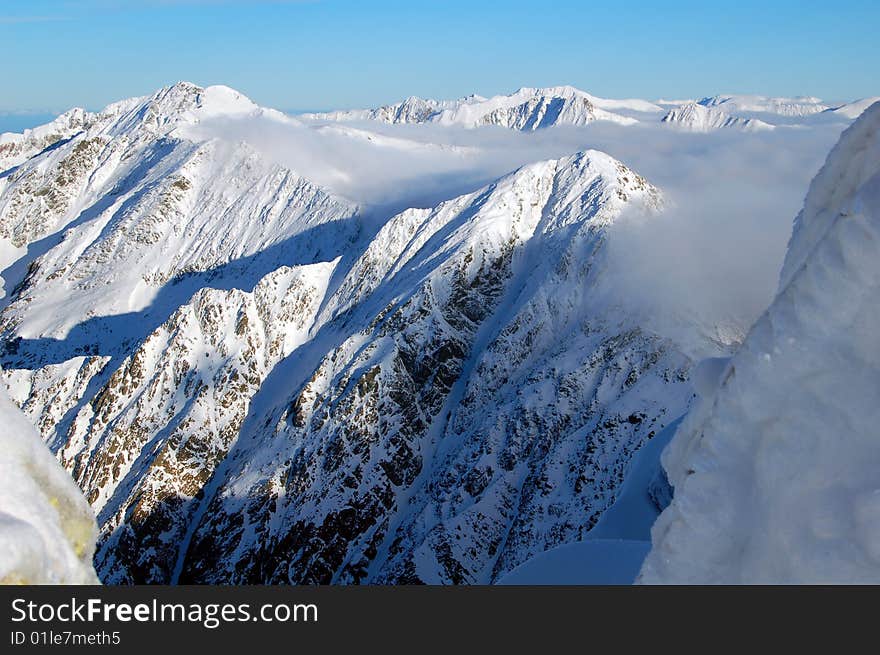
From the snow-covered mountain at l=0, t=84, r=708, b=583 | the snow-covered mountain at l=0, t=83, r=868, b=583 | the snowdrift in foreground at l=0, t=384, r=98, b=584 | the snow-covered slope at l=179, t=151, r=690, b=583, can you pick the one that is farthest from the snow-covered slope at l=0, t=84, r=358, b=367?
the snowdrift in foreground at l=0, t=384, r=98, b=584

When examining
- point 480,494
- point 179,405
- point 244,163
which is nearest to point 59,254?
point 244,163

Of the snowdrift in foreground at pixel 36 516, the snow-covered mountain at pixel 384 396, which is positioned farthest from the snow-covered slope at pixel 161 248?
the snowdrift in foreground at pixel 36 516

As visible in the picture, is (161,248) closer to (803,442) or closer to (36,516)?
(36,516)

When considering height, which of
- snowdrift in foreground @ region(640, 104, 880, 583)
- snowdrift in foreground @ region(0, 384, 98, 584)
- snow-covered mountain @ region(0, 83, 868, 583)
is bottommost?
snow-covered mountain @ region(0, 83, 868, 583)

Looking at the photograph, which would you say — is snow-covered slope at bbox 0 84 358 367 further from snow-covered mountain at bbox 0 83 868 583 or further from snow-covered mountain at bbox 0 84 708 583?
snow-covered mountain at bbox 0 84 708 583

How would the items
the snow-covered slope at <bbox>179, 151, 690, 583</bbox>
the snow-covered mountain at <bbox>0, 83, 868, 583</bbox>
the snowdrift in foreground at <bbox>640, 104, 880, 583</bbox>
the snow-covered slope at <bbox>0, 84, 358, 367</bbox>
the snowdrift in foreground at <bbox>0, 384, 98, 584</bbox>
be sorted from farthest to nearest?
the snow-covered slope at <bbox>0, 84, 358, 367</bbox>
the snow-covered mountain at <bbox>0, 83, 868, 583</bbox>
the snow-covered slope at <bbox>179, 151, 690, 583</bbox>
the snowdrift in foreground at <bbox>640, 104, 880, 583</bbox>
the snowdrift in foreground at <bbox>0, 384, 98, 584</bbox>

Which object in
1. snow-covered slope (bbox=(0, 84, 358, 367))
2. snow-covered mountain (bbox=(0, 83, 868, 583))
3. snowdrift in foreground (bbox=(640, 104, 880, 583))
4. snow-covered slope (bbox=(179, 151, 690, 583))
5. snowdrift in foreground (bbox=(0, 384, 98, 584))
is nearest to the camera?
snowdrift in foreground (bbox=(0, 384, 98, 584))

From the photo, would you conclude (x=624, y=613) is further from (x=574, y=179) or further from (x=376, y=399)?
(x=574, y=179)

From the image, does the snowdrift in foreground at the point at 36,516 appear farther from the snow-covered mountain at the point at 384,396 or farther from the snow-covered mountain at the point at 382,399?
the snow-covered mountain at the point at 382,399

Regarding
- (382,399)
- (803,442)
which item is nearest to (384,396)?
(382,399)
